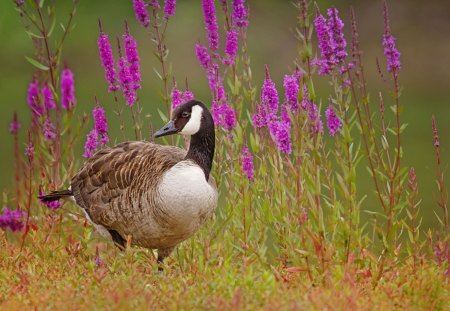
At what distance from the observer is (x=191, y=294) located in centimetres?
539

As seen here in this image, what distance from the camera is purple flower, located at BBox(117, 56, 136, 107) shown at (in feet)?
24.8

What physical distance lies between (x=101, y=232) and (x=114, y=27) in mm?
39619

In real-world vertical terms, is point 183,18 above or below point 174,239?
above

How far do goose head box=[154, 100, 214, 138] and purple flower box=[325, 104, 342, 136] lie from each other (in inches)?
44.3

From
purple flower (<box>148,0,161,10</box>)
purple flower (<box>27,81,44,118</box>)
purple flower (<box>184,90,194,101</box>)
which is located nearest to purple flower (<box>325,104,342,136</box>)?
purple flower (<box>184,90,194,101</box>)

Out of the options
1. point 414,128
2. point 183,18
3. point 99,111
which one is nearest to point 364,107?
point 99,111

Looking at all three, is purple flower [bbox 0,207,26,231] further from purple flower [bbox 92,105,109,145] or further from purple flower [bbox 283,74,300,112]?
purple flower [bbox 283,74,300,112]

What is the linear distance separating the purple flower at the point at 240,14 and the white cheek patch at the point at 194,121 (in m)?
0.76

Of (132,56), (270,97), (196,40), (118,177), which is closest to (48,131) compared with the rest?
(118,177)

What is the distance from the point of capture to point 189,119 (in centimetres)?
718

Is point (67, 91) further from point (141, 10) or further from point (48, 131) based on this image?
point (141, 10)

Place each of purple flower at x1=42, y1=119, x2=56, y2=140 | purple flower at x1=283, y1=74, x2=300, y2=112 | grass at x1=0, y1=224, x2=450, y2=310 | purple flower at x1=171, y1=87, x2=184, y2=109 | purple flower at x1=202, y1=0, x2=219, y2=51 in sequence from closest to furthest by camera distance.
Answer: grass at x1=0, y1=224, x2=450, y2=310, purple flower at x1=283, y1=74, x2=300, y2=112, purple flower at x1=202, y1=0, x2=219, y2=51, purple flower at x1=42, y1=119, x2=56, y2=140, purple flower at x1=171, y1=87, x2=184, y2=109

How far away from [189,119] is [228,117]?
12.6 inches

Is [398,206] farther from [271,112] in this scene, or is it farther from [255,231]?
[255,231]
